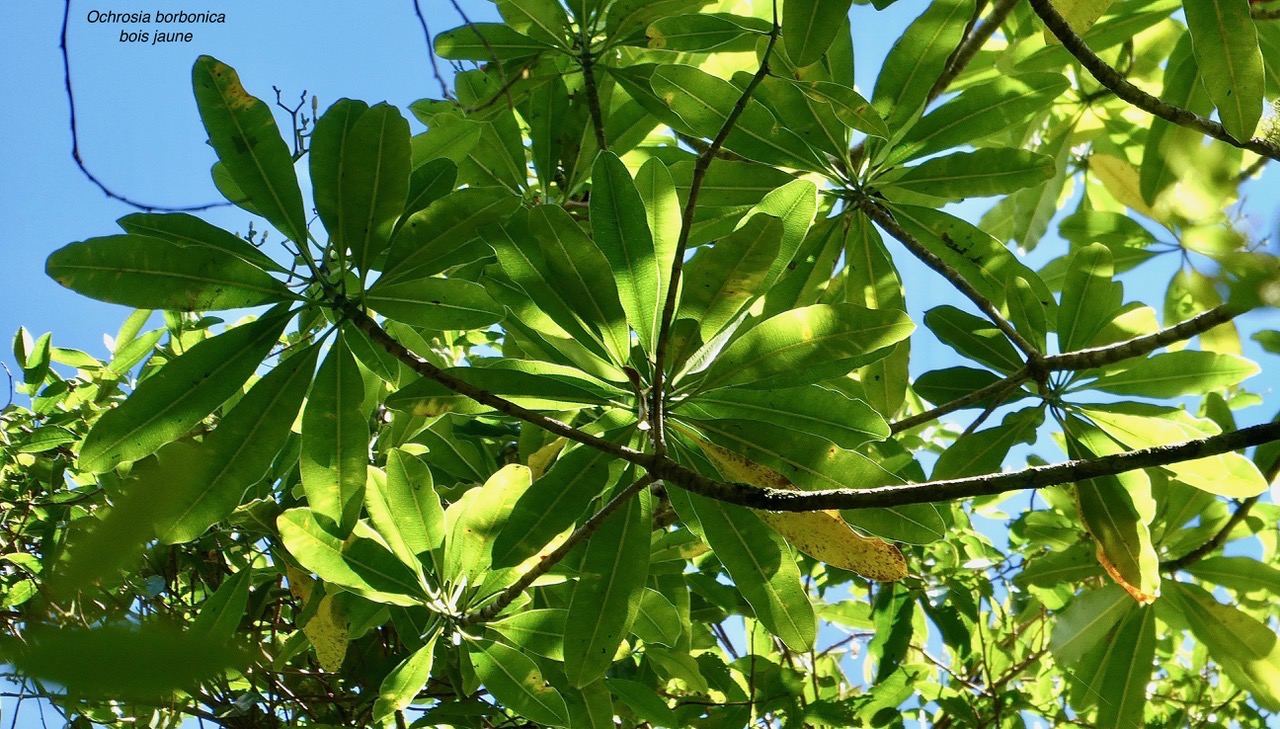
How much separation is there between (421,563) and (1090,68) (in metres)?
1.46

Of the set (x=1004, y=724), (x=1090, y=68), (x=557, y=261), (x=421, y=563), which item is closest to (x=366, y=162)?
(x=557, y=261)

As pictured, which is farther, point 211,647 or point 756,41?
point 756,41

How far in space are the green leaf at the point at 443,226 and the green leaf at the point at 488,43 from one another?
0.62 m

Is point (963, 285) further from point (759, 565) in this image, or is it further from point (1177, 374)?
point (759, 565)

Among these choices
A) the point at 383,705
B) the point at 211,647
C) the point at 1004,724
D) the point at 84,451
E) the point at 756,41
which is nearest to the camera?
the point at 211,647

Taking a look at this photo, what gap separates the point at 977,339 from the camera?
79.8 inches

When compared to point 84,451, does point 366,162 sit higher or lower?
higher

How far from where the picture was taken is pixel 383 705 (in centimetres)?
171

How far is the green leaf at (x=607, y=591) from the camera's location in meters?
1.48

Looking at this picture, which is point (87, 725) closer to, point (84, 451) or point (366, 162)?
point (84, 451)

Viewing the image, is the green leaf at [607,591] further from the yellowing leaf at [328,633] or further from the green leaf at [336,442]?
the yellowing leaf at [328,633]

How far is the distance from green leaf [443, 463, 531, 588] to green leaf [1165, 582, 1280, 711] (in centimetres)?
154

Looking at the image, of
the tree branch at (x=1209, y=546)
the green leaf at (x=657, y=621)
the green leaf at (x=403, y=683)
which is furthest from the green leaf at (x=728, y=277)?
the tree branch at (x=1209, y=546)

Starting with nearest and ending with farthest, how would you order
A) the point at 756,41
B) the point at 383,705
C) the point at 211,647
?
1. the point at 211,647
2. the point at 383,705
3. the point at 756,41
